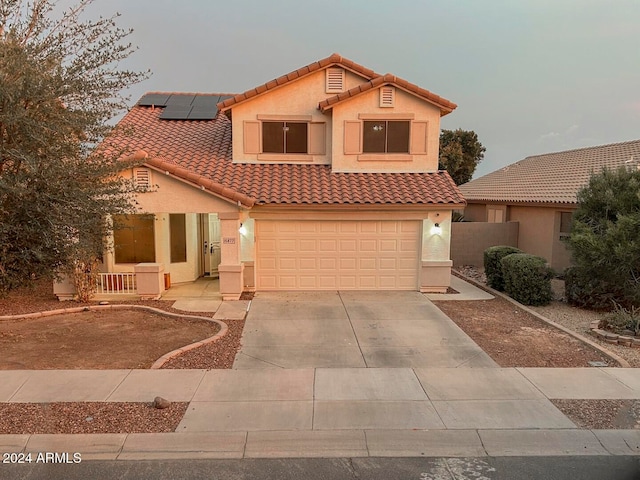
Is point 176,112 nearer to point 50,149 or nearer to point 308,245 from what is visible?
point 308,245

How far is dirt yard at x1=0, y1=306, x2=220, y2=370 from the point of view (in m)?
7.46

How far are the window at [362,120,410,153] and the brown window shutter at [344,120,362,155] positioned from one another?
180 millimetres

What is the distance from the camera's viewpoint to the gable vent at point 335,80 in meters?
15.0

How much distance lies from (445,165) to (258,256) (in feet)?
93.6

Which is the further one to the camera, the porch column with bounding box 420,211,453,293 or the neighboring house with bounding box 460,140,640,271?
the neighboring house with bounding box 460,140,640,271

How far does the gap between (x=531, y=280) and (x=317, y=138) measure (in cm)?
791

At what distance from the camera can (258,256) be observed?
43.8 feet

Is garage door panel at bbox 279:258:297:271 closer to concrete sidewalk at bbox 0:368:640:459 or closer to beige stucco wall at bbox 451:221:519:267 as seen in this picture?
concrete sidewalk at bbox 0:368:640:459

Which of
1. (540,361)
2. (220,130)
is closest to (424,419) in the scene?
(540,361)

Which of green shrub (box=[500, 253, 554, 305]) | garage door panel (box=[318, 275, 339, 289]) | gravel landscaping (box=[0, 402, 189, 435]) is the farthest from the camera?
garage door panel (box=[318, 275, 339, 289])

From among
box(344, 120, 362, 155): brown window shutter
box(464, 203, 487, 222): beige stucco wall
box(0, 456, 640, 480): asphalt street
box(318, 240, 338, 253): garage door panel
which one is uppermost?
box(344, 120, 362, 155): brown window shutter

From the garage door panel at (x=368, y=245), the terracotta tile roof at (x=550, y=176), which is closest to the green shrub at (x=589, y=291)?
the terracotta tile roof at (x=550, y=176)

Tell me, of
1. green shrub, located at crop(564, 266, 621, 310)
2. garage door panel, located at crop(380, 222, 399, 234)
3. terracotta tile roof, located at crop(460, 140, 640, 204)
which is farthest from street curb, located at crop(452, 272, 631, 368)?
terracotta tile roof, located at crop(460, 140, 640, 204)

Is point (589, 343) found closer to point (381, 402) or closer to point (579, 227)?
point (579, 227)
